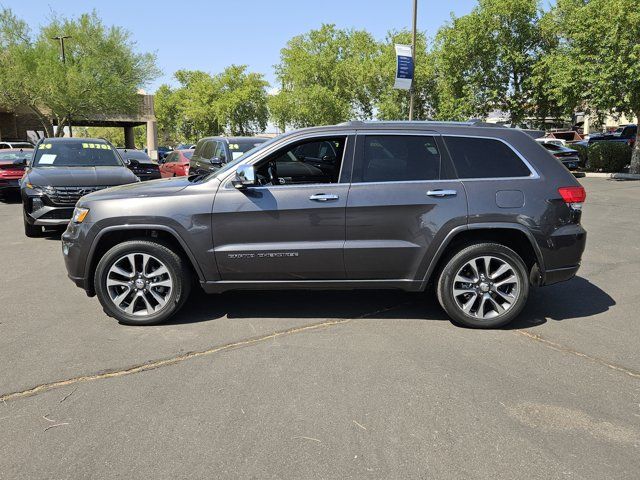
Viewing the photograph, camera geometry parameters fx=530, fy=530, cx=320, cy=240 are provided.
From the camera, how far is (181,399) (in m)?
3.45

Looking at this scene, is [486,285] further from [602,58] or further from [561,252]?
[602,58]

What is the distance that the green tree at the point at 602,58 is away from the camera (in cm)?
1783

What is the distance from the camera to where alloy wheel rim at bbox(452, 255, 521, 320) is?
15.3 ft

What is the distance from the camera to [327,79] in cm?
5591

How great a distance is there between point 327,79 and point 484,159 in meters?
53.7

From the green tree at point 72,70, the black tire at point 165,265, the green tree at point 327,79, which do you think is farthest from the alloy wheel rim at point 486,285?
the green tree at point 327,79

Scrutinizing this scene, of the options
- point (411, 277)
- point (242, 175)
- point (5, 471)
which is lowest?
point (5, 471)

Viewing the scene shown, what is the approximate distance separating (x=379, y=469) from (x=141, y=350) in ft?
7.65

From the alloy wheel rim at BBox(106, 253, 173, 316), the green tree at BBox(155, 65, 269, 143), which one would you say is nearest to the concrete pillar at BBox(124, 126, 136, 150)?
the green tree at BBox(155, 65, 269, 143)

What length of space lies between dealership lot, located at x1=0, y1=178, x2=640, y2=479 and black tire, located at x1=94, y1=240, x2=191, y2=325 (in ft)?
0.43

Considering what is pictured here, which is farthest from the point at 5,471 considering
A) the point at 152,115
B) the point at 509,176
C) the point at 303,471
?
the point at 152,115

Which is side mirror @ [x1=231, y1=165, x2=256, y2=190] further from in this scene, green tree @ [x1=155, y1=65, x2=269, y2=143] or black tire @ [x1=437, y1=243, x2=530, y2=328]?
green tree @ [x1=155, y1=65, x2=269, y2=143]

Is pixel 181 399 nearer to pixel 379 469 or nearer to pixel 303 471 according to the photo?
pixel 303 471

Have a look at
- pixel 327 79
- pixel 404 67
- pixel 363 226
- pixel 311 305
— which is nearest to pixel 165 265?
pixel 311 305
